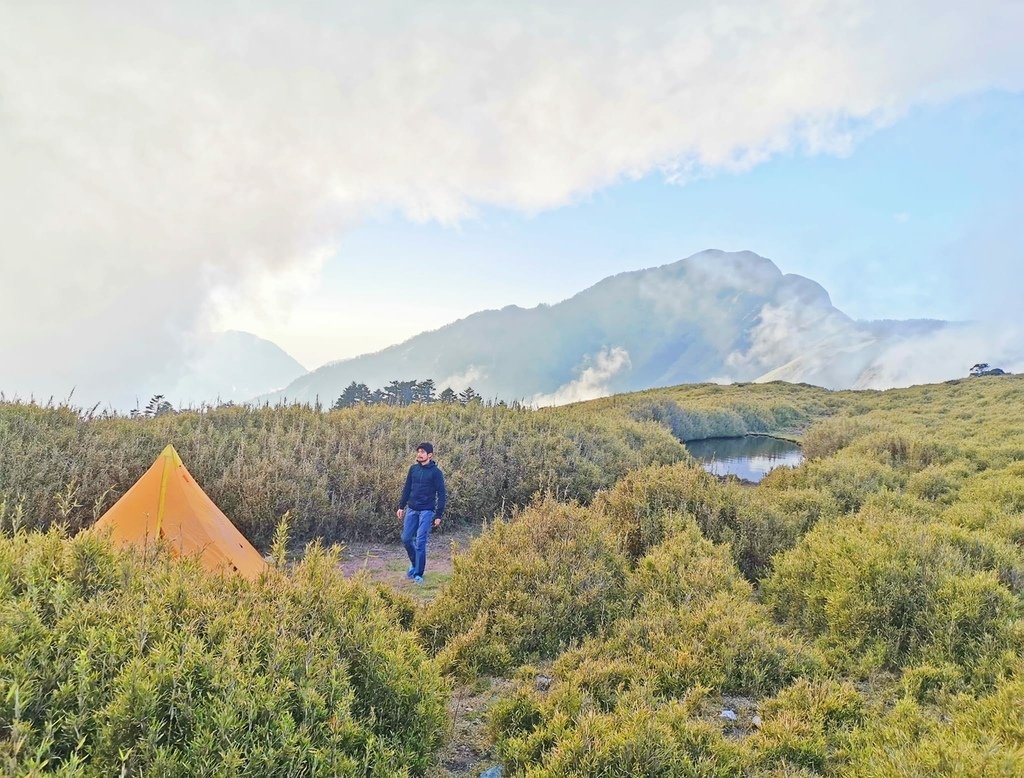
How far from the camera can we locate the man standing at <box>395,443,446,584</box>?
9133 mm

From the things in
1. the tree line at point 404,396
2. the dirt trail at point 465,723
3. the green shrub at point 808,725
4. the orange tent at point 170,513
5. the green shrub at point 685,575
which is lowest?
the green shrub at point 808,725

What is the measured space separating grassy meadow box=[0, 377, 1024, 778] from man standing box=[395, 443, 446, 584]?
1.51m

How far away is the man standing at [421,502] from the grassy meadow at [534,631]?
4.96 ft

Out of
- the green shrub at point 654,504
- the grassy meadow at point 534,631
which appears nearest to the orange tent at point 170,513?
the grassy meadow at point 534,631

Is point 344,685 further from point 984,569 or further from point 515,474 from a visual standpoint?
point 515,474

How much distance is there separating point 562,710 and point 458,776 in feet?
3.06

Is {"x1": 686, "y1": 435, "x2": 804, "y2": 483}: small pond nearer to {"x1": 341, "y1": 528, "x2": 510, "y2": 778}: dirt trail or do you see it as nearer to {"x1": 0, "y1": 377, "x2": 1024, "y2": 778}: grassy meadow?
{"x1": 0, "y1": 377, "x2": 1024, "y2": 778}: grassy meadow

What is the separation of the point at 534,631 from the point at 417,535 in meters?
3.45

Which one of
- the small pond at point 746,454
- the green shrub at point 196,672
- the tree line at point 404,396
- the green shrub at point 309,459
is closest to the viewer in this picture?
the green shrub at point 196,672

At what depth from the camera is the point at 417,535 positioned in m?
9.16

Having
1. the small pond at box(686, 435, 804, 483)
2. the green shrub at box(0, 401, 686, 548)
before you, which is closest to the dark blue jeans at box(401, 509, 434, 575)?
the green shrub at box(0, 401, 686, 548)

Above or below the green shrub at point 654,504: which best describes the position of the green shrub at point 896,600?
below

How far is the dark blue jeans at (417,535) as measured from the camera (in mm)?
9023

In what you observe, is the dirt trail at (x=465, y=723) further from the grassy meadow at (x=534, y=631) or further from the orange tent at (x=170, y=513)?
the orange tent at (x=170, y=513)
